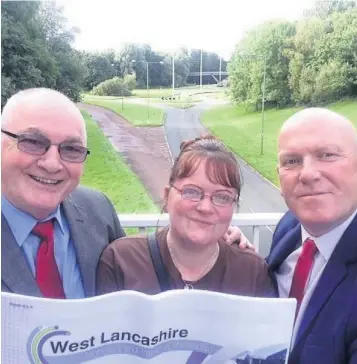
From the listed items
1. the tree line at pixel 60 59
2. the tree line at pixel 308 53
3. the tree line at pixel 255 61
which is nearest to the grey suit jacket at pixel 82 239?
the tree line at pixel 60 59

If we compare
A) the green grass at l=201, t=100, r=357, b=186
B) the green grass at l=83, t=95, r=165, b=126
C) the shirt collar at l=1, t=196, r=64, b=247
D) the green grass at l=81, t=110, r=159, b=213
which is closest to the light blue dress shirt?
the shirt collar at l=1, t=196, r=64, b=247

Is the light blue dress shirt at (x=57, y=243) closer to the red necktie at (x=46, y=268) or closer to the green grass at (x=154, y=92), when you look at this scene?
the red necktie at (x=46, y=268)

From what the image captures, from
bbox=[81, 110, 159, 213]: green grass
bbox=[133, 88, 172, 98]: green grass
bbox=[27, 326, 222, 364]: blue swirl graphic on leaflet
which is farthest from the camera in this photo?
bbox=[133, 88, 172, 98]: green grass

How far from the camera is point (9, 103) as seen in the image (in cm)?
110

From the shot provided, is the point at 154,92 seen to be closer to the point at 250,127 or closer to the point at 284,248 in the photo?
the point at 250,127

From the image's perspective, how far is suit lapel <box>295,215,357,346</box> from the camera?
0.97 m

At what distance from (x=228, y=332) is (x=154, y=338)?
5.6 inches

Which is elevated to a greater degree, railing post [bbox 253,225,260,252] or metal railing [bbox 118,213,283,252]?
metal railing [bbox 118,213,283,252]

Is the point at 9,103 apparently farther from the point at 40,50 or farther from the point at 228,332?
the point at 40,50

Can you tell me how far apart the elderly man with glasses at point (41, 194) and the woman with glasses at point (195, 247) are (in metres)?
0.10

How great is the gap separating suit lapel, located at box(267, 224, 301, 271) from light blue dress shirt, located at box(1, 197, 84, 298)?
1.78ft

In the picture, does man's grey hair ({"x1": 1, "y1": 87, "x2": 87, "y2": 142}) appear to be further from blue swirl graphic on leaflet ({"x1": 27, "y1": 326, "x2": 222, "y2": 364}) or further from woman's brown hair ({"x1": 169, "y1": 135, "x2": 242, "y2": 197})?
blue swirl graphic on leaflet ({"x1": 27, "y1": 326, "x2": 222, "y2": 364})

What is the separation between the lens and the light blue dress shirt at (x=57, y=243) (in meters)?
1.08

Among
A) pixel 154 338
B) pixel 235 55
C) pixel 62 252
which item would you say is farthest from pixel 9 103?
pixel 235 55
